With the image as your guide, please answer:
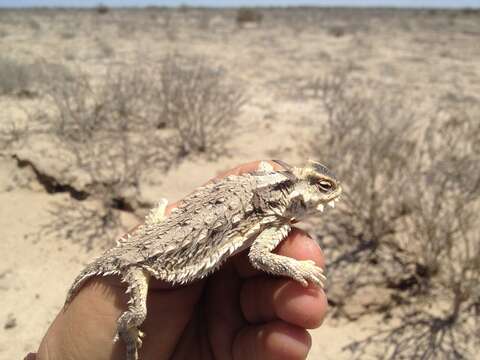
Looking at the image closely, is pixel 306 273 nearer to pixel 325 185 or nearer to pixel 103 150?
pixel 325 185

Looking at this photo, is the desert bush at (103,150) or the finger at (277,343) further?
the desert bush at (103,150)

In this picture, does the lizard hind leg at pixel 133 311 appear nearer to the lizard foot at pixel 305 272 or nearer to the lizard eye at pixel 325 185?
the lizard foot at pixel 305 272

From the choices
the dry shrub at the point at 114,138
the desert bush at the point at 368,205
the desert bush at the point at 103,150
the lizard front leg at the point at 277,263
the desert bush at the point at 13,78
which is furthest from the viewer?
the desert bush at the point at 13,78

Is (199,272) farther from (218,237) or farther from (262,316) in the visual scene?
(262,316)

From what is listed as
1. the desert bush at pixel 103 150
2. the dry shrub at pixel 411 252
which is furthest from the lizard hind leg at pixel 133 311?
the desert bush at pixel 103 150

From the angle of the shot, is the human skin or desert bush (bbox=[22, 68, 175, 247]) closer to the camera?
the human skin

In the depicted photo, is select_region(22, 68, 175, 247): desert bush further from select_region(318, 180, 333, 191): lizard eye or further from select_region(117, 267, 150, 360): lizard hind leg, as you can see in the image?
select_region(318, 180, 333, 191): lizard eye

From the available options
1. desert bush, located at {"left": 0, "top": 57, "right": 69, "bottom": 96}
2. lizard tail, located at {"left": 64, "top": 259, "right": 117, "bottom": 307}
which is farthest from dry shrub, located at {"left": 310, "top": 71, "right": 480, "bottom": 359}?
desert bush, located at {"left": 0, "top": 57, "right": 69, "bottom": 96}

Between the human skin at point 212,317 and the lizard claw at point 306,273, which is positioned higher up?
the lizard claw at point 306,273

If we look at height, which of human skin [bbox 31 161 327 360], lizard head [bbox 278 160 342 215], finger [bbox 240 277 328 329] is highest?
lizard head [bbox 278 160 342 215]
